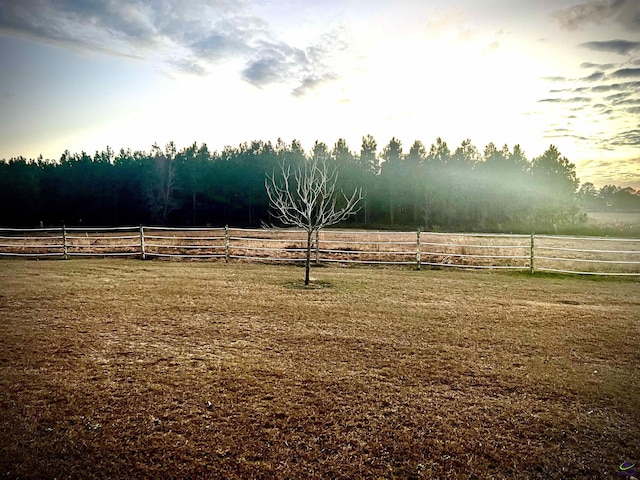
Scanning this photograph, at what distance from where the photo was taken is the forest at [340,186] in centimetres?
5103

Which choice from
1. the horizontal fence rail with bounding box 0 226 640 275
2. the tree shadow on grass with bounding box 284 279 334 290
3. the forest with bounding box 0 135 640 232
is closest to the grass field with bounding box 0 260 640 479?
the tree shadow on grass with bounding box 284 279 334 290

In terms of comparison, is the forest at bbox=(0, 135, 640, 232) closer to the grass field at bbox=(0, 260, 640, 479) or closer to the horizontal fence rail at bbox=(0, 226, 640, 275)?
the horizontal fence rail at bbox=(0, 226, 640, 275)

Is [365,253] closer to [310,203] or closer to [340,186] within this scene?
[310,203]

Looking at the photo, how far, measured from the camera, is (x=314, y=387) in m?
4.90

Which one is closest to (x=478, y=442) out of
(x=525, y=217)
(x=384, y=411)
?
(x=384, y=411)

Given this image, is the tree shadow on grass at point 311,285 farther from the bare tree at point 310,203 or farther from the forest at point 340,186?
the forest at point 340,186

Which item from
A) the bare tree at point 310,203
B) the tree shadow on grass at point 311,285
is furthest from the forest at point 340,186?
the tree shadow on grass at point 311,285

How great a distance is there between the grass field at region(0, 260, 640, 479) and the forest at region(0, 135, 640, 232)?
138 ft

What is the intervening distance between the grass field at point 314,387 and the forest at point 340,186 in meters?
42.1

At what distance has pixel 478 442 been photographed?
3.85 meters

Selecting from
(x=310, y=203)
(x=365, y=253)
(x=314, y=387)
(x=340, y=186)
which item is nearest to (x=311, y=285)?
(x=310, y=203)

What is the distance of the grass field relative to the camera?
3.58 metres

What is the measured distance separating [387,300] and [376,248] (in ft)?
35.8

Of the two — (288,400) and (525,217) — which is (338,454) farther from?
(525,217)
